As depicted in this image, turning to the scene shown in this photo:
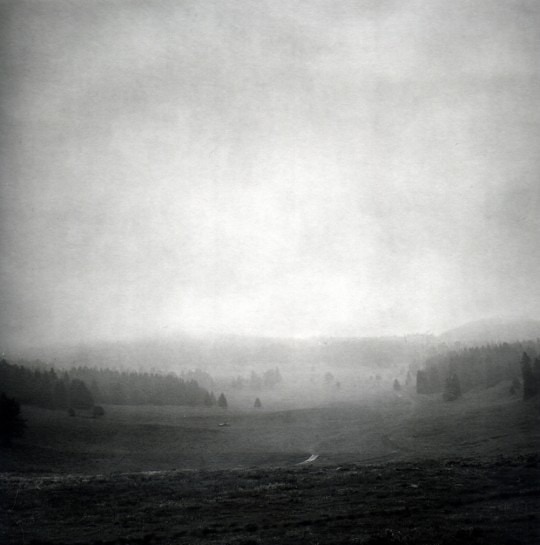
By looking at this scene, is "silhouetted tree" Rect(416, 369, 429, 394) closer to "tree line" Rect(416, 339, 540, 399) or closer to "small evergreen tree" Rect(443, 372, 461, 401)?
"tree line" Rect(416, 339, 540, 399)

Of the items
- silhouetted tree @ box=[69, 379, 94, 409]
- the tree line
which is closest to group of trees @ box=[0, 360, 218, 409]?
silhouetted tree @ box=[69, 379, 94, 409]

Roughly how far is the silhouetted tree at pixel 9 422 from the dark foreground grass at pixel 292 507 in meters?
34.6

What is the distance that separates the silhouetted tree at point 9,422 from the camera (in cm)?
6306

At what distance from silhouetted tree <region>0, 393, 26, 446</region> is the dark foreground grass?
34.6 metres

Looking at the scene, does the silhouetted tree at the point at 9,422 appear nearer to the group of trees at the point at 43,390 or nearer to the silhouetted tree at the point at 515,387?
the group of trees at the point at 43,390

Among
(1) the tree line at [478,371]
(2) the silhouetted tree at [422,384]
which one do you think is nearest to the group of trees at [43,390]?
(1) the tree line at [478,371]

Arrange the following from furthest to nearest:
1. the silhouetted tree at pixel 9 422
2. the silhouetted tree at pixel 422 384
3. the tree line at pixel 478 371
Answer: the silhouetted tree at pixel 422 384
the tree line at pixel 478 371
the silhouetted tree at pixel 9 422

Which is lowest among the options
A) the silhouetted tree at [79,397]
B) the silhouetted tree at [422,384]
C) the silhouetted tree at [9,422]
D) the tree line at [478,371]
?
the silhouetted tree at [422,384]

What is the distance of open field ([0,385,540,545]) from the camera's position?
1909cm

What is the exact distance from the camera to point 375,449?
208 ft

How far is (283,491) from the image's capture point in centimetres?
2878

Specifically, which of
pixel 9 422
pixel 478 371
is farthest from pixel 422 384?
pixel 9 422

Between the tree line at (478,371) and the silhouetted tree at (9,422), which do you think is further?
the tree line at (478,371)

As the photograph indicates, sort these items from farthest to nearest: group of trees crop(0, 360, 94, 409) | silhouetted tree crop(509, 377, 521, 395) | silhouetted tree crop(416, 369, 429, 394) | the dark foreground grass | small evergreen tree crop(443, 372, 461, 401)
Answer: silhouetted tree crop(416, 369, 429, 394), small evergreen tree crop(443, 372, 461, 401), group of trees crop(0, 360, 94, 409), silhouetted tree crop(509, 377, 521, 395), the dark foreground grass
